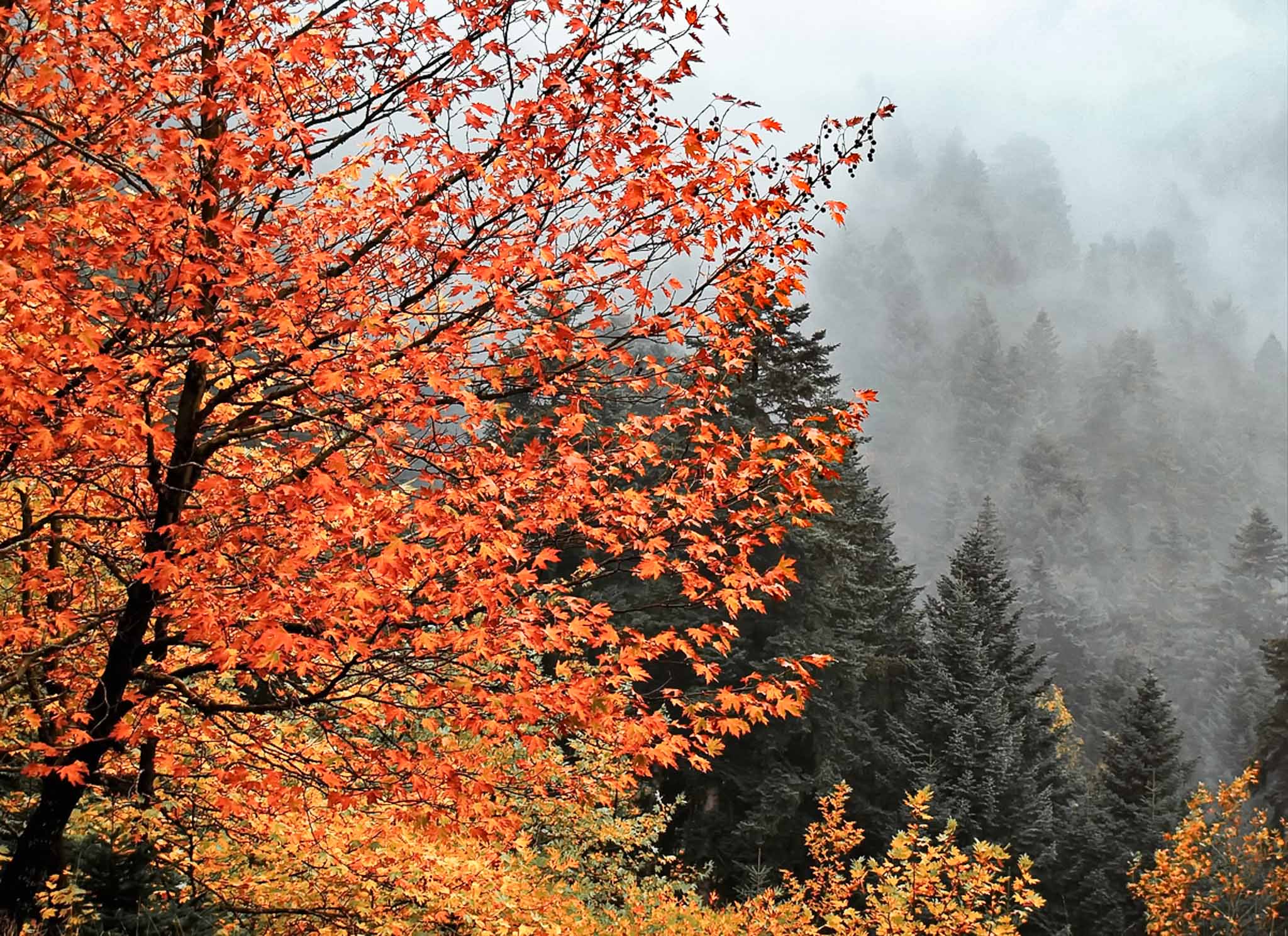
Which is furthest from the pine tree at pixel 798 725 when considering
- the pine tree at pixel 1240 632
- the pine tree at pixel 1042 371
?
the pine tree at pixel 1042 371

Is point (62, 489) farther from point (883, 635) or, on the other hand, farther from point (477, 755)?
point (883, 635)

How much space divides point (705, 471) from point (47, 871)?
4744 millimetres

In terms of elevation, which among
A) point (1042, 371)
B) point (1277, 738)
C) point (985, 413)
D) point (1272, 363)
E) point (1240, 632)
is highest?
point (1272, 363)

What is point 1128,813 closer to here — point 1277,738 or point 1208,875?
point 1277,738

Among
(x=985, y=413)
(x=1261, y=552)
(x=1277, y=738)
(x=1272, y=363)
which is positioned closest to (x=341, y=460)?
(x=1277, y=738)

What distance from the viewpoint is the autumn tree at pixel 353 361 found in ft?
12.4

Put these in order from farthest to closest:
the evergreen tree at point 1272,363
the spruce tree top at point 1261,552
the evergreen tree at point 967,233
Result: the evergreen tree at point 967,233
the evergreen tree at point 1272,363
the spruce tree top at point 1261,552

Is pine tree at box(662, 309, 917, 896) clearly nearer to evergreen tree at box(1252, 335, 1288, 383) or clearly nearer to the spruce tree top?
the spruce tree top

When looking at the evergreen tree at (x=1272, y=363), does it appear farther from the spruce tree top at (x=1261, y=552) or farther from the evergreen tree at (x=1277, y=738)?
the evergreen tree at (x=1277, y=738)

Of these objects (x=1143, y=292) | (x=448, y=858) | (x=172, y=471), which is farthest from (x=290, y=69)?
(x=1143, y=292)

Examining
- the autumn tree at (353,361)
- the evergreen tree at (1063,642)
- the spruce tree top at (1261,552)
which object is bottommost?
the autumn tree at (353,361)

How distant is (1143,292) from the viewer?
179 m

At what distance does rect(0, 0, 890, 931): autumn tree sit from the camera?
3.78 m

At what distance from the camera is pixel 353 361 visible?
3920mm
